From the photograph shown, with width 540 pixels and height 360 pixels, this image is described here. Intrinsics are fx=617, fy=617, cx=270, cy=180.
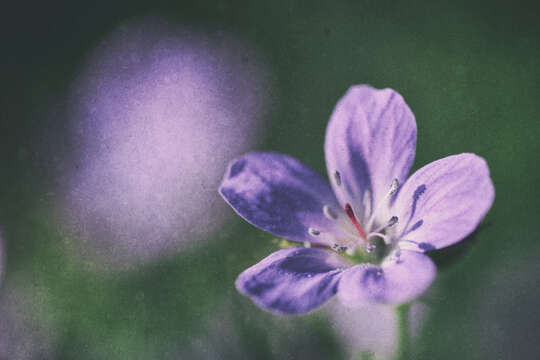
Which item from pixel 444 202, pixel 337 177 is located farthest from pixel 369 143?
pixel 444 202

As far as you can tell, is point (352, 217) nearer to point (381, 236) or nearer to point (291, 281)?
point (381, 236)

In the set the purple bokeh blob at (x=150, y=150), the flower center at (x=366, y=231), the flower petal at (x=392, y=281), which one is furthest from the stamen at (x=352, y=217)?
the purple bokeh blob at (x=150, y=150)

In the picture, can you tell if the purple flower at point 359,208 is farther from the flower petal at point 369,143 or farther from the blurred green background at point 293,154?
the blurred green background at point 293,154

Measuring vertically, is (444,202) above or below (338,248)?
above

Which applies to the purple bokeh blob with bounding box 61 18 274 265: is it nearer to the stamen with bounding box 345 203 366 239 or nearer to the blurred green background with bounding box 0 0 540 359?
the blurred green background with bounding box 0 0 540 359

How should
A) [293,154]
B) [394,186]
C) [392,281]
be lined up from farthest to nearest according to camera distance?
[293,154], [394,186], [392,281]

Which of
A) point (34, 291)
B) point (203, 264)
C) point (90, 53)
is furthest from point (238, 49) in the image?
point (34, 291)

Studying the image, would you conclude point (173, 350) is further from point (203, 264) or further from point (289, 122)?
point (289, 122)
